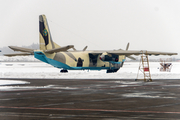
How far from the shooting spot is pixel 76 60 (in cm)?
4309

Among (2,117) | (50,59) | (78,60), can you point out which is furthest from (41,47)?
(2,117)

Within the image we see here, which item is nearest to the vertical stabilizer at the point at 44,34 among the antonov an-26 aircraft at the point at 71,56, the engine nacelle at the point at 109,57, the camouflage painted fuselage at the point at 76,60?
the antonov an-26 aircraft at the point at 71,56

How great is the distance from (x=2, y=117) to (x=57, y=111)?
2.25 m

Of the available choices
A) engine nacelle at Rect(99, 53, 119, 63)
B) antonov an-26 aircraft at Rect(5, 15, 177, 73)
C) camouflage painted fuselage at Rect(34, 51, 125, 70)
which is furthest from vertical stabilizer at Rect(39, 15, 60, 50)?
engine nacelle at Rect(99, 53, 119, 63)

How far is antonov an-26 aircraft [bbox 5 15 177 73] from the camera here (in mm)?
37719

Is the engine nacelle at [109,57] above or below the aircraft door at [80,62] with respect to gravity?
above

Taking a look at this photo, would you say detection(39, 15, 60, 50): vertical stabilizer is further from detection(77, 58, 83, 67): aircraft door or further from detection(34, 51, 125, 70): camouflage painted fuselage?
detection(77, 58, 83, 67): aircraft door

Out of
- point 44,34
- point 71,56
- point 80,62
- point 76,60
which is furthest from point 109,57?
point 44,34

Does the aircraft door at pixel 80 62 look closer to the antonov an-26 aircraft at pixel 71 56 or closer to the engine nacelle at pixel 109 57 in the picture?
the antonov an-26 aircraft at pixel 71 56

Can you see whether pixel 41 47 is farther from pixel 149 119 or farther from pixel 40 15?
pixel 149 119

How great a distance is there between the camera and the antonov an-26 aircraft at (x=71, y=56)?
3772 cm

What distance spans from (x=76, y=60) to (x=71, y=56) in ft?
4.16

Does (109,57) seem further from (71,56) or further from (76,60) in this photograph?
(71,56)

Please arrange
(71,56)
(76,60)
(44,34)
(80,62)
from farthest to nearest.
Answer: (80,62), (76,60), (71,56), (44,34)
